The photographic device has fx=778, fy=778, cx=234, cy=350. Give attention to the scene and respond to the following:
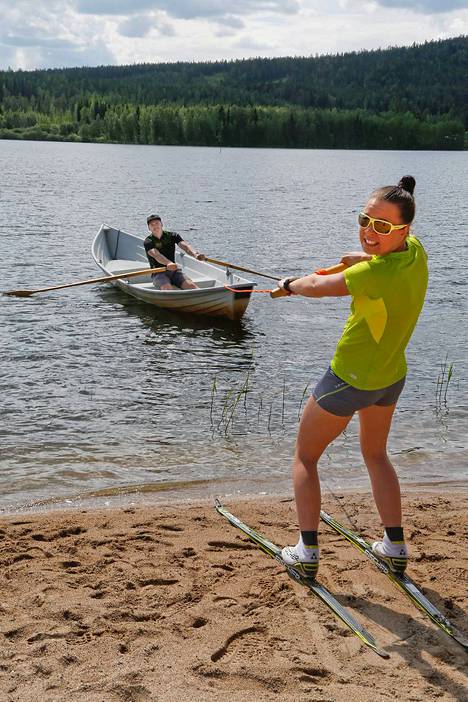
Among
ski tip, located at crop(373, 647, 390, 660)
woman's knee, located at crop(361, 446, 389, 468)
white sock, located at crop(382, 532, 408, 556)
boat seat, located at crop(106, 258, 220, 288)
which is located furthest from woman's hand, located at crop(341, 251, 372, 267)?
boat seat, located at crop(106, 258, 220, 288)

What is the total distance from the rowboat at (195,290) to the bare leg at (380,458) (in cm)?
886

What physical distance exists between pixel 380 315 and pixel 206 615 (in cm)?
213

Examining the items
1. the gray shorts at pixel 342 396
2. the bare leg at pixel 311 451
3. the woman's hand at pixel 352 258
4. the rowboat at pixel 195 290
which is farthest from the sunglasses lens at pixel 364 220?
the rowboat at pixel 195 290

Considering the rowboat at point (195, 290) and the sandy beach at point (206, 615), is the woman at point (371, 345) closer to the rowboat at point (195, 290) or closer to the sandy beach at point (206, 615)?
the sandy beach at point (206, 615)

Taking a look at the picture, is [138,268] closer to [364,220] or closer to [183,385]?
[183,385]

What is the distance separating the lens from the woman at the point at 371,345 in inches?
179

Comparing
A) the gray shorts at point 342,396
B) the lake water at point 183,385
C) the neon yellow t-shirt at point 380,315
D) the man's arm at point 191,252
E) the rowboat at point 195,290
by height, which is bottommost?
the lake water at point 183,385

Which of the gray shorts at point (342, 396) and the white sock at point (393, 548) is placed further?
the white sock at point (393, 548)

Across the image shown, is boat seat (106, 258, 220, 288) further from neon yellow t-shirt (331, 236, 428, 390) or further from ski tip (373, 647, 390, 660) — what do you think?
ski tip (373, 647, 390, 660)

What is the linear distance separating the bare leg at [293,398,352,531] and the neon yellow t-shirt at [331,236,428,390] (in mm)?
295

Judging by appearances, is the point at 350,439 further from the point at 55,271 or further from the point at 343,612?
the point at 55,271

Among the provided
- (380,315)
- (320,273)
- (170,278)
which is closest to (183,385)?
(170,278)

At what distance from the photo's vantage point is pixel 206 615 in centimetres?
482

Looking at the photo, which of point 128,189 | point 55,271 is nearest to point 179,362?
point 55,271
